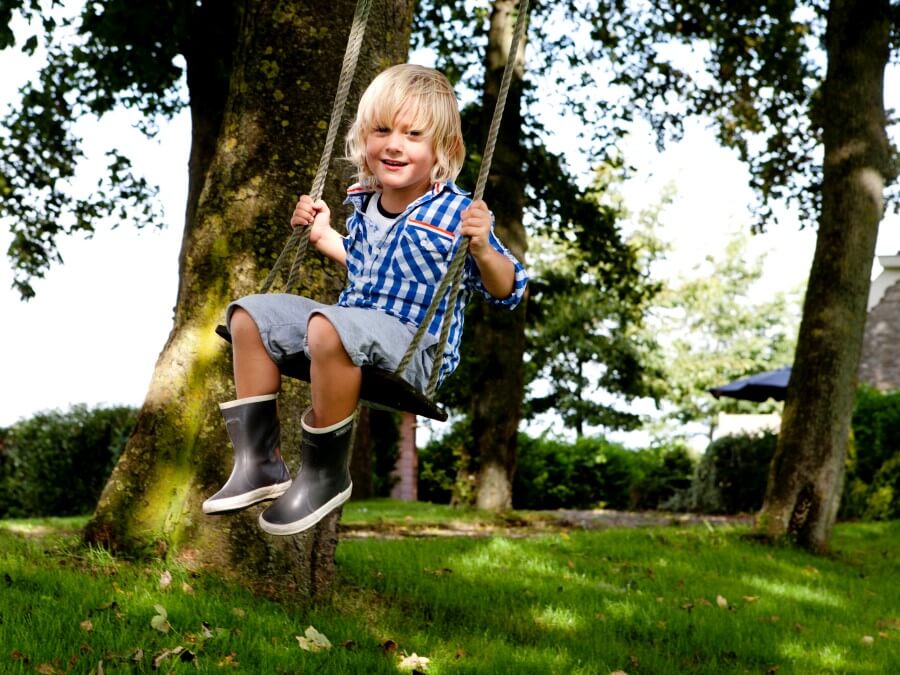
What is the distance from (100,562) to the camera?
5.85 meters

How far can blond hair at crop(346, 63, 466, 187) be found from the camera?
3531mm

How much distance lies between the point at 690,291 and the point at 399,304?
40.0m

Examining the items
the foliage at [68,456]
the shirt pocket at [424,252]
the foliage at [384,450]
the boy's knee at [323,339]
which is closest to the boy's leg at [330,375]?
the boy's knee at [323,339]

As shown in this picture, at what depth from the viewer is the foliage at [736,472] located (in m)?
18.4

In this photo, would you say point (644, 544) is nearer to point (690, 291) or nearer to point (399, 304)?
point (399, 304)

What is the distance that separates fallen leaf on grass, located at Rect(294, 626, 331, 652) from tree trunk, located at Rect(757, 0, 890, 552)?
649 cm

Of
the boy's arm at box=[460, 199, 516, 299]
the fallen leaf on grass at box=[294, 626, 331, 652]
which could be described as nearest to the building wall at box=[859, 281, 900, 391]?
the fallen leaf on grass at box=[294, 626, 331, 652]

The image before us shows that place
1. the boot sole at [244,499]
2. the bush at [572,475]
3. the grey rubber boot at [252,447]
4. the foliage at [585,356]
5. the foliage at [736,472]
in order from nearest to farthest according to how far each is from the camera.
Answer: the boot sole at [244,499] → the grey rubber boot at [252,447] → the foliage at [736,472] → the bush at [572,475] → the foliage at [585,356]

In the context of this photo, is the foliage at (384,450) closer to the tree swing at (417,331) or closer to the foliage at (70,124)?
the foliage at (70,124)

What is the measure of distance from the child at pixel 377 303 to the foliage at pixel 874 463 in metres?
13.3

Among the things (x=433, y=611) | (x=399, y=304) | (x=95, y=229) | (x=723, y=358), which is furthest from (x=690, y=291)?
(x=399, y=304)

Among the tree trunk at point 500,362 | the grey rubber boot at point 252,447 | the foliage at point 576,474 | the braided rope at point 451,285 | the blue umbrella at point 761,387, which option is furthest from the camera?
the foliage at point 576,474

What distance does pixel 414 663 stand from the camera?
208 inches

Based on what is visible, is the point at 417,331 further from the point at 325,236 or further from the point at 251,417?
the point at 325,236
